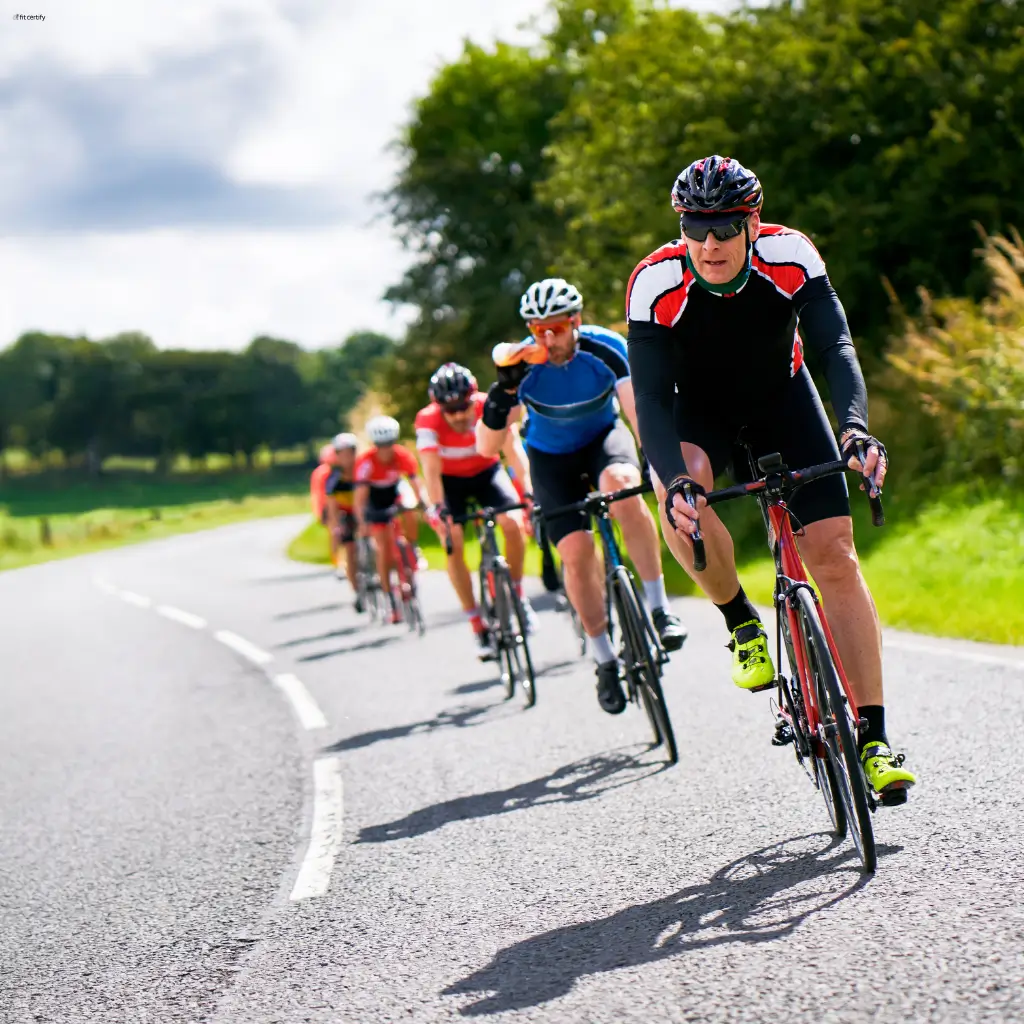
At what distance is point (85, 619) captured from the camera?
63.2 feet

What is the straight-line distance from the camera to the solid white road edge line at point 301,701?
903cm

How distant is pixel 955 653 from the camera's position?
8438 millimetres

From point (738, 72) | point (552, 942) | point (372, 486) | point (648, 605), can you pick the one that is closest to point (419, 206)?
point (738, 72)

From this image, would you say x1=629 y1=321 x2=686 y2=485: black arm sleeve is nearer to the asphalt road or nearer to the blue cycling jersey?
the asphalt road

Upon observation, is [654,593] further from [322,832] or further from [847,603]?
[847,603]

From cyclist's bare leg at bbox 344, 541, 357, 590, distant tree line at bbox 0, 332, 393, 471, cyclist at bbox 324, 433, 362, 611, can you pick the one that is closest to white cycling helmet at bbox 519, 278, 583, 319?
cyclist at bbox 324, 433, 362, 611

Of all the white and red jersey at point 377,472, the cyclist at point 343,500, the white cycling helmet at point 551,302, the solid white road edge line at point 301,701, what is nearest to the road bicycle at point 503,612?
the solid white road edge line at point 301,701

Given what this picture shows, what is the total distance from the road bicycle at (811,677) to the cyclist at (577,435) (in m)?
1.84

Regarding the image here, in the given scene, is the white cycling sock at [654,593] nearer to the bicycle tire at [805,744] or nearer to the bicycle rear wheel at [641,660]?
the bicycle rear wheel at [641,660]

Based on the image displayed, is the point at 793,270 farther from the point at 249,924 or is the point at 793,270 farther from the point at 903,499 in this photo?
the point at 903,499

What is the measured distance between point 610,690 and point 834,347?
2837mm

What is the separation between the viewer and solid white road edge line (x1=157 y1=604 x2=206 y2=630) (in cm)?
1700

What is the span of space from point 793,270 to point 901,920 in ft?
6.72

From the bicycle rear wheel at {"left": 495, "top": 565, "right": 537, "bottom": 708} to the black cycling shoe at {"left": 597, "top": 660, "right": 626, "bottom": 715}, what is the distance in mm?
1768
